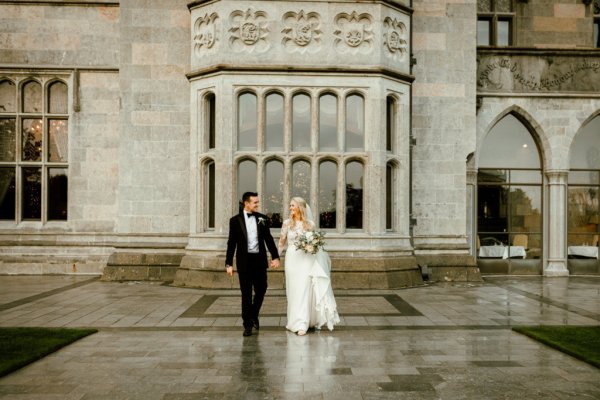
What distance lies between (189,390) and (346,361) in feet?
6.40

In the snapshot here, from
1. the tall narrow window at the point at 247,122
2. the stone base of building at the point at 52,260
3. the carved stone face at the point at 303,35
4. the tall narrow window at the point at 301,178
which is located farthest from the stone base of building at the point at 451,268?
the stone base of building at the point at 52,260

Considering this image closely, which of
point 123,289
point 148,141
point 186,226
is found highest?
point 148,141

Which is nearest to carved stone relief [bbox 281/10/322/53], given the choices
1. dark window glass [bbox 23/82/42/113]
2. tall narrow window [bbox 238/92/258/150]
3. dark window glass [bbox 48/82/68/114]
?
tall narrow window [bbox 238/92/258/150]

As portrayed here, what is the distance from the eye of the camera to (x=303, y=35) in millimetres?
13852

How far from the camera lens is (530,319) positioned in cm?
996

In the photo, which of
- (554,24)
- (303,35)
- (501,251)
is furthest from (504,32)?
(303,35)

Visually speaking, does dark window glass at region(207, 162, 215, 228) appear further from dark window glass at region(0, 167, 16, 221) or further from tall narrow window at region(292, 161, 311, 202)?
dark window glass at region(0, 167, 16, 221)

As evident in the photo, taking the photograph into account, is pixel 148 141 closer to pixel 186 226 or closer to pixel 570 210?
pixel 186 226

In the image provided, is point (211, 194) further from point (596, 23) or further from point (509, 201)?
point (596, 23)

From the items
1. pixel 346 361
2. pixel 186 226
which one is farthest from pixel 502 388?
pixel 186 226

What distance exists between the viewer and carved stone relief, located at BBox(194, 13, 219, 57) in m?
14.0

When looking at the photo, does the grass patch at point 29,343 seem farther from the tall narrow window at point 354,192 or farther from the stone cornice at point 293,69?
the stone cornice at point 293,69

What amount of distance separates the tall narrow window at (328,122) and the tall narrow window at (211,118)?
2439 millimetres

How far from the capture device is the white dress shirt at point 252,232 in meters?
9.17
